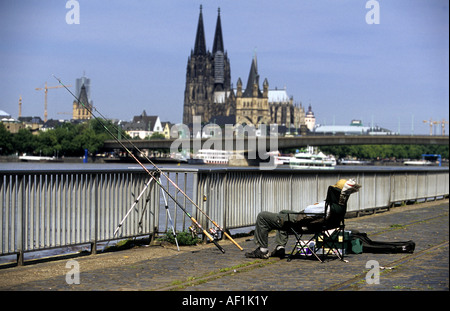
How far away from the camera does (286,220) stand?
9.48 m

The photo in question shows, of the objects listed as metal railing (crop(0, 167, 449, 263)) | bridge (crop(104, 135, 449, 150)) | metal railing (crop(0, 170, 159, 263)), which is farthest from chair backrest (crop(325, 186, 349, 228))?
bridge (crop(104, 135, 449, 150))

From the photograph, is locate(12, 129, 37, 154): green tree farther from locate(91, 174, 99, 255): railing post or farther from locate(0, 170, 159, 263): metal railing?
locate(91, 174, 99, 255): railing post

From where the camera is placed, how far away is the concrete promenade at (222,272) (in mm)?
7239

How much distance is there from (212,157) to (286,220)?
12068 centimetres

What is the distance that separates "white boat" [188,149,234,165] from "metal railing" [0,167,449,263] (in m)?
109

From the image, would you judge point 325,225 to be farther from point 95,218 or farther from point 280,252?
point 95,218

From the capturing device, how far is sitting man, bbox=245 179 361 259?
30.4 ft

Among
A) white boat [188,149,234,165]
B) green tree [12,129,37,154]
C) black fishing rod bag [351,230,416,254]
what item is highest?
green tree [12,129,37,154]

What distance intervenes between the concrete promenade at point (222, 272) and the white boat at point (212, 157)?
11270cm

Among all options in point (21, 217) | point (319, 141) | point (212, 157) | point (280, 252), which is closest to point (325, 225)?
point (280, 252)

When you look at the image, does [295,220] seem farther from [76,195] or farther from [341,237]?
[76,195]

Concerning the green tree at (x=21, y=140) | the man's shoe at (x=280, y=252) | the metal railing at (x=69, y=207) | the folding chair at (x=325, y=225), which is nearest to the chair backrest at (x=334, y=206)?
the folding chair at (x=325, y=225)

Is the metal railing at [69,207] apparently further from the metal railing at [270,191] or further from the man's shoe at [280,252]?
the man's shoe at [280,252]
